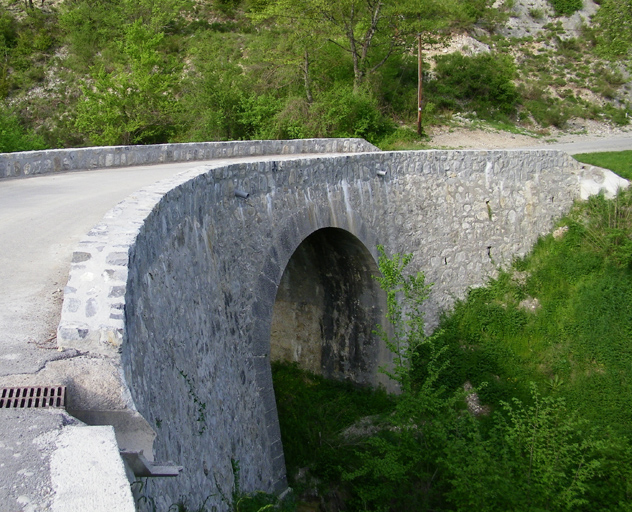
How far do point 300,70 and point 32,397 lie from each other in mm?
23683

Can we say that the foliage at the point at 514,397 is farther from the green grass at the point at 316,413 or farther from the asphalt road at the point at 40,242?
the asphalt road at the point at 40,242

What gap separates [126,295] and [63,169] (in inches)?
364

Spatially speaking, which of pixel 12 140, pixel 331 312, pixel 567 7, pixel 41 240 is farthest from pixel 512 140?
pixel 41 240

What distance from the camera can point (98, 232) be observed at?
4715 mm

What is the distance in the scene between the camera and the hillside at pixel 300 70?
75.7 ft

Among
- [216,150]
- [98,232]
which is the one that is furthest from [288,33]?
[98,232]

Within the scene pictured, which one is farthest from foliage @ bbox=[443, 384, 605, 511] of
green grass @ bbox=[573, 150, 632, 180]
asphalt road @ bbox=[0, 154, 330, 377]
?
green grass @ bbox=[573, 150, 632, 180]

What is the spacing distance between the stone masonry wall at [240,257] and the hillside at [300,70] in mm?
8223

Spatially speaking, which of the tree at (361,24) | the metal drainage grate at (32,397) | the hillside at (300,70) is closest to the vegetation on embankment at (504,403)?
the metal drainage grate at (32,397)

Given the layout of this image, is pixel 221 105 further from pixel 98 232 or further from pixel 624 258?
pixel 98 232

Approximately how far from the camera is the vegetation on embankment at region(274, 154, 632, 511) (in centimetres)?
882

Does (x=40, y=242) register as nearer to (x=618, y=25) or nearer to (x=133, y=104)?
(x=133, y=104)

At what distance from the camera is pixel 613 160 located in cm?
1809

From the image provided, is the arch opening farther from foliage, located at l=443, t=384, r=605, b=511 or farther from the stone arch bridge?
foliage, located at l=443, t=384, r=605, b=511
